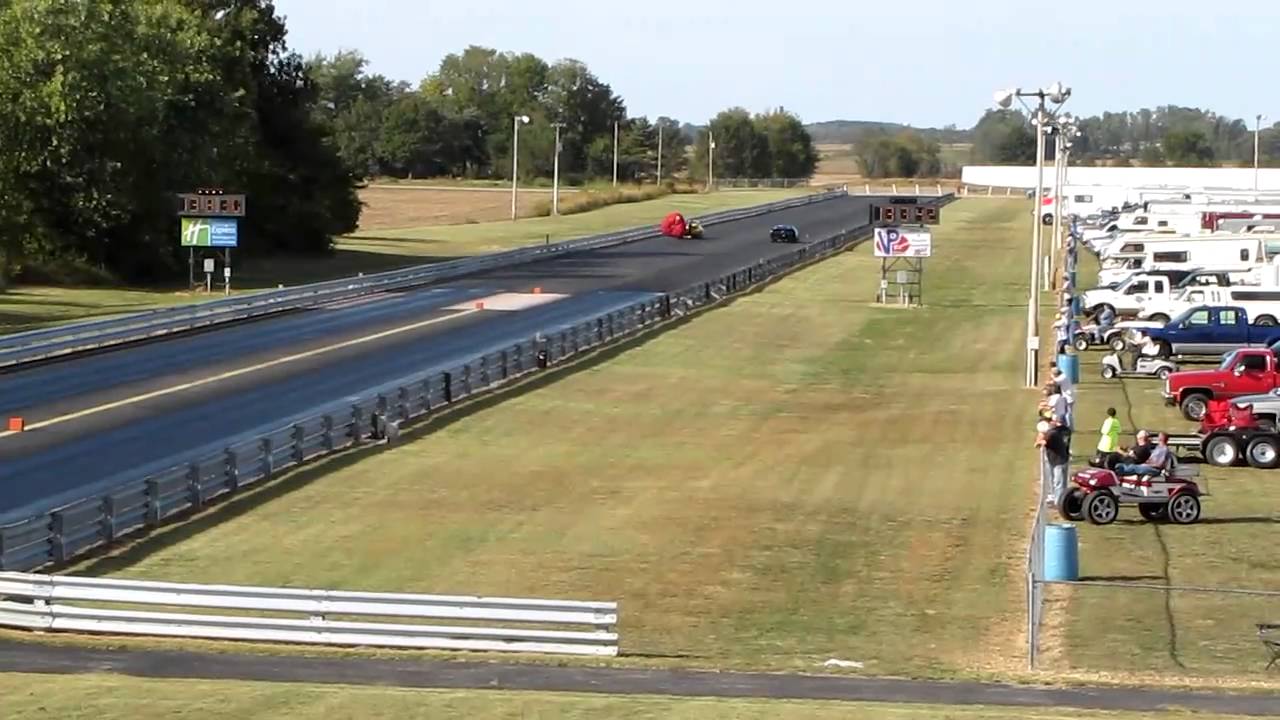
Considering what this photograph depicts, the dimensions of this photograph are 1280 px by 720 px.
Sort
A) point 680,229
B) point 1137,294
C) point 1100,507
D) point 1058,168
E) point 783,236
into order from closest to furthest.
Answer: point 1100,507
point 1137,294
point 1058,168
point 783,236
point 680,229

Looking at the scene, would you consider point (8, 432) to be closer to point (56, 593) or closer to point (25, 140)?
point (56, 593)

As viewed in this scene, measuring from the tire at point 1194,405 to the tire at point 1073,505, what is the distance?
43.0 ft

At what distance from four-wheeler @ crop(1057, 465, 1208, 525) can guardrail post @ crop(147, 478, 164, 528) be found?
1484 cm

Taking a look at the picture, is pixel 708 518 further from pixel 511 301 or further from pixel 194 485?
pixel 511 301

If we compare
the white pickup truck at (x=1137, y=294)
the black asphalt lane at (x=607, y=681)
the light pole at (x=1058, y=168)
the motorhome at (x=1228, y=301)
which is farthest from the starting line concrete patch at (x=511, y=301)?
the black asphalt lane at (x=607, y=681)

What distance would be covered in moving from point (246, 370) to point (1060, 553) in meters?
29.1

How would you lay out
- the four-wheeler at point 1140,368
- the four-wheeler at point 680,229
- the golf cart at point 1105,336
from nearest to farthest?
the four-wheeler at point 1140,368 < the golf cart at point 1105,336 < the four-wheeler at point 680,229

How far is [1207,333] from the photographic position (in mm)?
55219

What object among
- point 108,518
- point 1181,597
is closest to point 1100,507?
point 1181,597

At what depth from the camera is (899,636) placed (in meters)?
24.4

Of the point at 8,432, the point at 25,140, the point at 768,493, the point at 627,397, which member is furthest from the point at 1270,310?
the point at 25,140

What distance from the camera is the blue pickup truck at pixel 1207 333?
55.2 m

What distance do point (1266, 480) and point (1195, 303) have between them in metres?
26.4

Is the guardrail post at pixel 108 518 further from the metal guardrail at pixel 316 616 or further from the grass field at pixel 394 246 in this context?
the grass field at pixel 394 246
